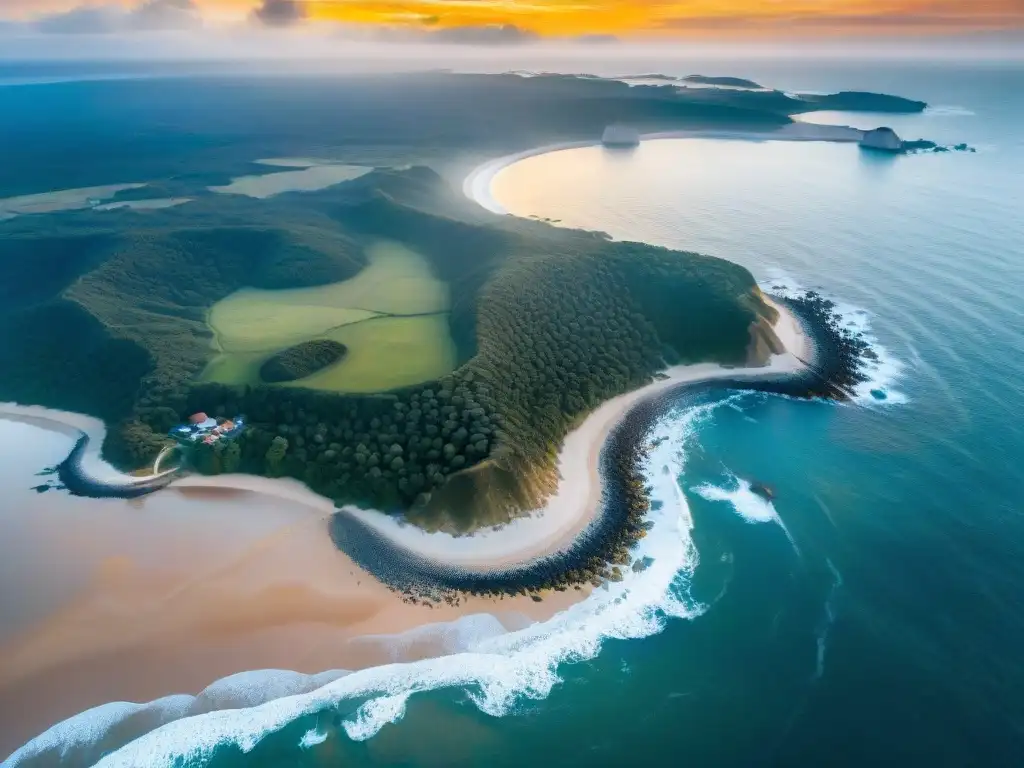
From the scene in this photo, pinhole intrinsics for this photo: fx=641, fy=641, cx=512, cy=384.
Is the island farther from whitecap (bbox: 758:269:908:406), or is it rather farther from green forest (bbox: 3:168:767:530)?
whitecap (bbox: 758:269:908:406)

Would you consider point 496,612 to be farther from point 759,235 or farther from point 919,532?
point 759,235

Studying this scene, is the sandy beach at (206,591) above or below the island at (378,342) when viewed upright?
below

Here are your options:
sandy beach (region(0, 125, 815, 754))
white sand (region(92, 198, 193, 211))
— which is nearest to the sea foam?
sandy beach (region(0, 125, 815, 754))

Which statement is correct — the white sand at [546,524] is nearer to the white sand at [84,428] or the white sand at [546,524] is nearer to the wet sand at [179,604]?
the wet sand at [179,604]

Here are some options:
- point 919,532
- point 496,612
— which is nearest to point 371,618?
point 496,612

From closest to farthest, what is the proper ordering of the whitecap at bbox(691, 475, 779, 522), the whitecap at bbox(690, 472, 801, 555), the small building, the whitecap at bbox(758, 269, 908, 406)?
1. the whitecap at bbox(690, 472, 801, 555)
2. the whitecap at bbox(691, 475, 779, 522)
3. the whitecap at bbox(758, 269, 908, 406)
4. the small building

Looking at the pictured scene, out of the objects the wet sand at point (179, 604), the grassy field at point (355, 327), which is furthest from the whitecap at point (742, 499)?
the grassy field at point (355, 327)
